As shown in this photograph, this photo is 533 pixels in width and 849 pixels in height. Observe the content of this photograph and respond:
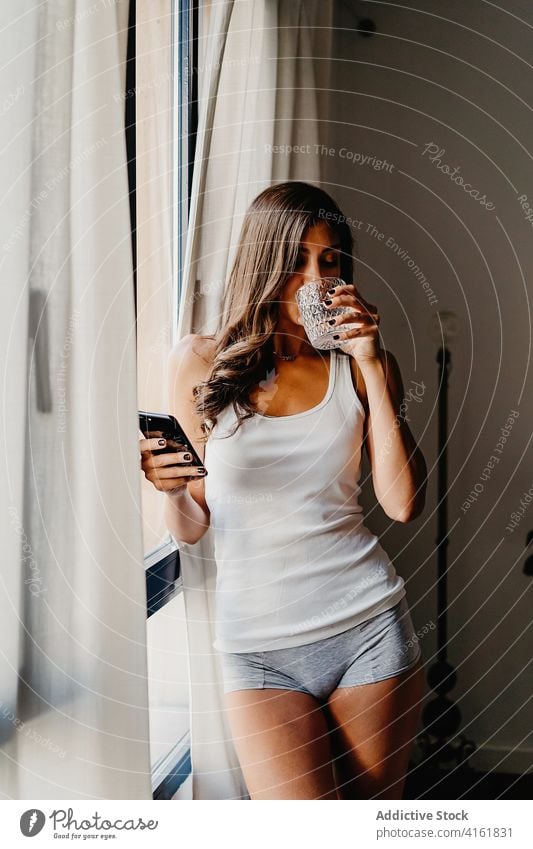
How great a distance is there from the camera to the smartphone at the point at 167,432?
0.62 metres

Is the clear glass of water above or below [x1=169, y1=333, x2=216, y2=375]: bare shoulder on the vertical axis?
above

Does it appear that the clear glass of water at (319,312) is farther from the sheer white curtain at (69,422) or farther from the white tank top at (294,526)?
the sheer white curtain at (69,422)

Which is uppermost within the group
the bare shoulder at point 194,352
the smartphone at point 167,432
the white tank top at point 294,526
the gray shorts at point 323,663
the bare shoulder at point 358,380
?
the bare shoulder at point 194,352

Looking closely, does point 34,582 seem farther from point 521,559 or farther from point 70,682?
point 521,559

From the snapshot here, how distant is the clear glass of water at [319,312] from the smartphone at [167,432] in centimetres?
15

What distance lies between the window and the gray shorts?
0.21 ft

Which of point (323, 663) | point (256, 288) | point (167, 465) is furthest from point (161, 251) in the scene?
point (323, 663)

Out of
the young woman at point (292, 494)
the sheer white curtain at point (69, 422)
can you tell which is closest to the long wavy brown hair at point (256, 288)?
the young woman at point (292, 494)

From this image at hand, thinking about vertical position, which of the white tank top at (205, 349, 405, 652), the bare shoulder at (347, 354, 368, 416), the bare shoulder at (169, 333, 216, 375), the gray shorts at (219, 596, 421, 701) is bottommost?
the gray shorts at (219, 596, 421, 701)

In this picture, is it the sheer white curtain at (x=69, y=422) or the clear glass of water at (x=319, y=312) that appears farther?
the clear glass of water at (x=319, y=312)

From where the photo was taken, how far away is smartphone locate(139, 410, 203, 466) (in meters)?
0.62

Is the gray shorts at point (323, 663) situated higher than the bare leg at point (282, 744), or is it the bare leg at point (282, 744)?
the gray shorts at point (323, 663)

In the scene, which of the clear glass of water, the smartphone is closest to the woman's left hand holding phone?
the smartphone

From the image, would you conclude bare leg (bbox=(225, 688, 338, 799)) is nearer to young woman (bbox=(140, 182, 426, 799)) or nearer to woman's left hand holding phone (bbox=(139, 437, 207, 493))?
young woman (bbox=(140, 182, 426, 799))
